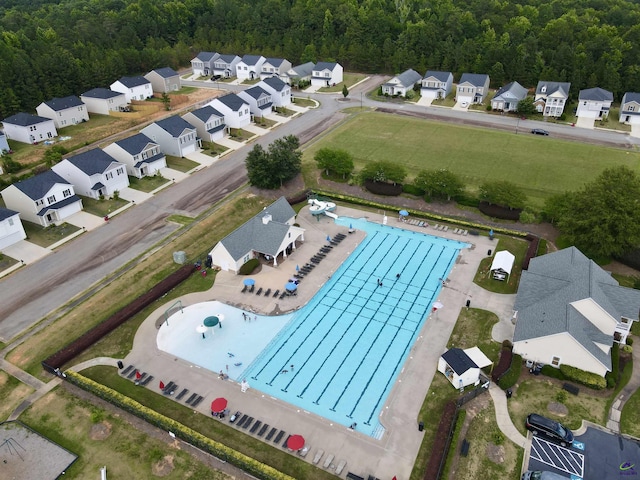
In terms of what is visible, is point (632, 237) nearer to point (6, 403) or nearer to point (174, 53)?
point (6, 403)

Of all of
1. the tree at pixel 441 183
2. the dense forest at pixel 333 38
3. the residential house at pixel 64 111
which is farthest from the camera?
the dense forest at pixel 333 38

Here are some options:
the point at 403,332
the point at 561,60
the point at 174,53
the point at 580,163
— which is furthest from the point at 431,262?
the point at 174,53

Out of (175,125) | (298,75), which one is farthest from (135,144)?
(298,75)

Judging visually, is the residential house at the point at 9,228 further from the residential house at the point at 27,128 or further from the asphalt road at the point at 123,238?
the residential house at the point at 27,128

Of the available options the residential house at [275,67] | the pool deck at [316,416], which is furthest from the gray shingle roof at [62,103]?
the pool deck at [316,416]

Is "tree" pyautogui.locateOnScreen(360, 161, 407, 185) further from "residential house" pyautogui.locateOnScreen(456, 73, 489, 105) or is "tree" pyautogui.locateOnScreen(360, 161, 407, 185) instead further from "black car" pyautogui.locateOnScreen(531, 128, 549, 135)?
"residential house" pyautogui.locateOnScreen(456, 73, 489, 105)
